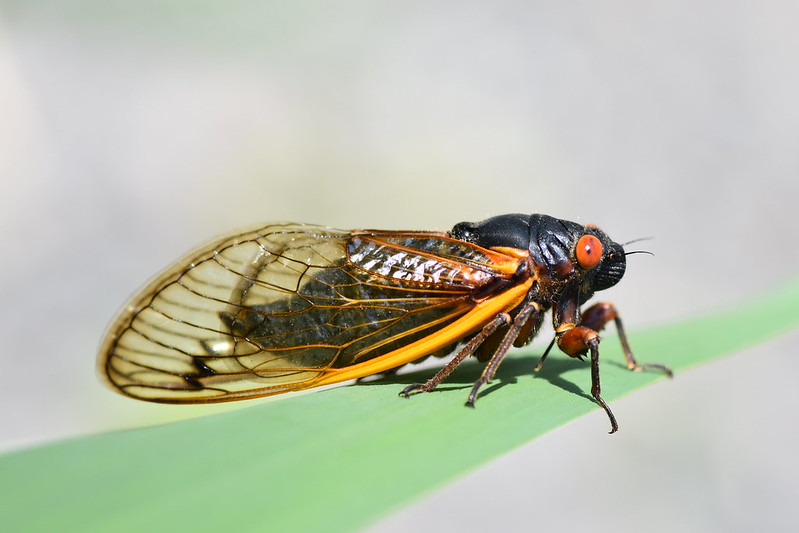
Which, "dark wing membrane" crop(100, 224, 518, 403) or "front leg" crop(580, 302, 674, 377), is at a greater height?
"dark wing membrane" crop(100, 224, 518, 403)

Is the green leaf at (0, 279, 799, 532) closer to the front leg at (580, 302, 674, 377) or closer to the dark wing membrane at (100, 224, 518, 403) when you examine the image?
the dark wing membrane at (100, 224, 518, 403)

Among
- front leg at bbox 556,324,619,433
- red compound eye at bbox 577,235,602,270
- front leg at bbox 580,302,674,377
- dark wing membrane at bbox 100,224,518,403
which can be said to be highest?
dark wing membrane at bbox 100,224,518,403

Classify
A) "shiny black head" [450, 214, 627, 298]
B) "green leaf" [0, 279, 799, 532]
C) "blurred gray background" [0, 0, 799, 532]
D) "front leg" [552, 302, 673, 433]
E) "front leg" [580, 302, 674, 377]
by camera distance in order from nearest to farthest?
"green leaf" [0, 279, 799, 532], "front leg" [552, 302, 673, 433], "shiny black head" [450, 214, 627, 298], "front leg" [580, 302, 674, 377], "blurred gray background" [0, 0, 799, 532]

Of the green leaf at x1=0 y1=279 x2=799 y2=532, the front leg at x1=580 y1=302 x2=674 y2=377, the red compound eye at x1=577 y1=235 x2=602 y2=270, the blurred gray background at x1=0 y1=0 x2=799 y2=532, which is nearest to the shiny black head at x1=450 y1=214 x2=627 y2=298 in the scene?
the red compound eye at x1=577 y1=235 x2=602 y2=270

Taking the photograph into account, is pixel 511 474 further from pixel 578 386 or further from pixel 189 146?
pixel 189 146

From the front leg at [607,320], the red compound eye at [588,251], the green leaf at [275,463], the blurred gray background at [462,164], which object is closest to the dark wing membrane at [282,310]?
the red compound eye at [588,251]

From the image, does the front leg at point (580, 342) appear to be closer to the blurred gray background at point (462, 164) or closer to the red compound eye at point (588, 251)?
the red compound eye at point (588, 251)
